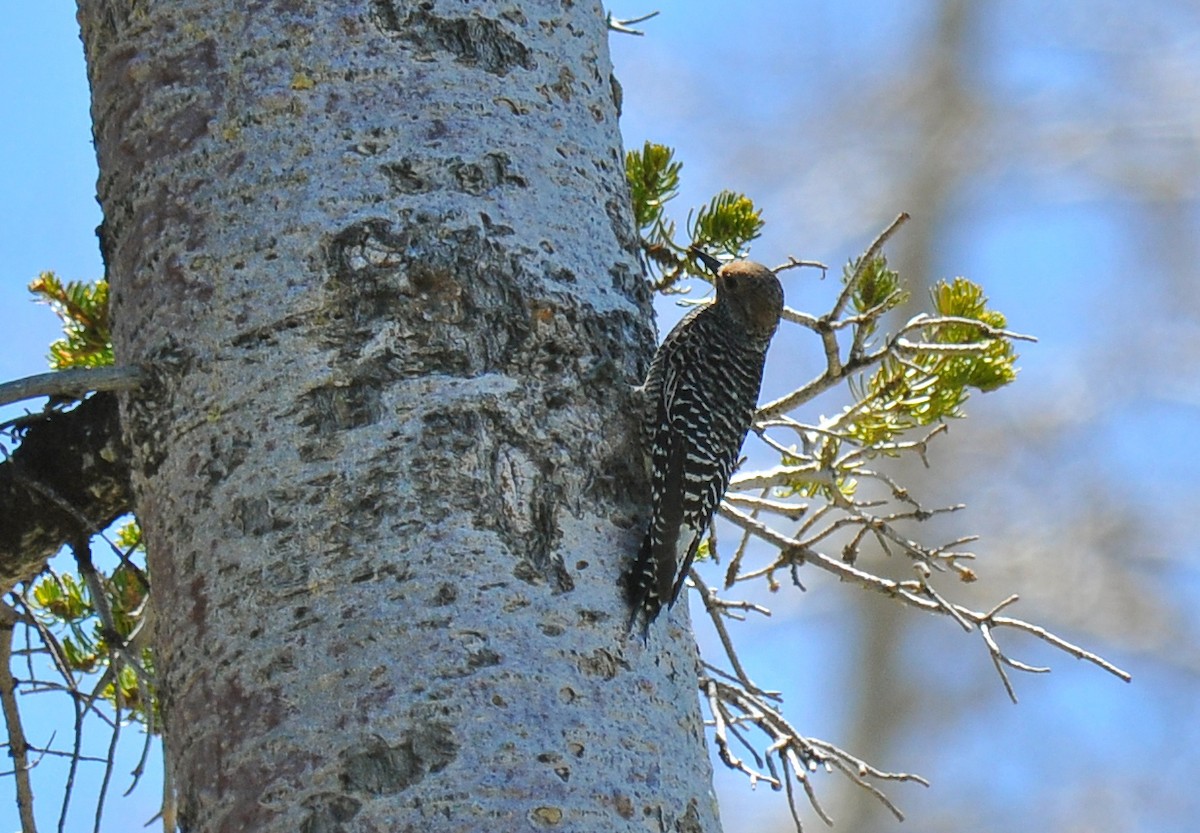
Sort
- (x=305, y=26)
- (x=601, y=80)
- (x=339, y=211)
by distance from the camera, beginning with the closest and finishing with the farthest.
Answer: (x=339, y=211) < (x=305, y=26) < (x=601, y=80)

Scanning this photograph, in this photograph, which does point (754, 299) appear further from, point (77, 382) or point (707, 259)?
point (77, 382)

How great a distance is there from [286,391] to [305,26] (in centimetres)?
59

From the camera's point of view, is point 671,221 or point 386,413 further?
point 671,221

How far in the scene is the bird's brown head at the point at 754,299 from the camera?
368 cm

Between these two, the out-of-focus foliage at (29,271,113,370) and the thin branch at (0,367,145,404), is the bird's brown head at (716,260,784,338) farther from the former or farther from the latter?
the thin branch at (0,367,145,404)

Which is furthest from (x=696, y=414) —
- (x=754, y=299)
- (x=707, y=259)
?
(x=754, y=299)

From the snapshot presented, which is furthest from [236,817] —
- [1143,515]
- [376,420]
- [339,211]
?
[1143,515]

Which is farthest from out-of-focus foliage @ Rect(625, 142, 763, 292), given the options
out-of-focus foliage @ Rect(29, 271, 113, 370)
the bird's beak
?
out-of-focus foliage @ Rect(29, 271, 113, 370)

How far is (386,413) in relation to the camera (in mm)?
1916

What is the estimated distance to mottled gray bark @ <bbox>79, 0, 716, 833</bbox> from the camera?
1.71 m

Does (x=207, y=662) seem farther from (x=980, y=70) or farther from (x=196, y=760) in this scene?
(x=980, y=70)

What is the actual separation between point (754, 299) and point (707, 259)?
0.50 metres

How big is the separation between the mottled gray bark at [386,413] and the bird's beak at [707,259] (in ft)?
2.41

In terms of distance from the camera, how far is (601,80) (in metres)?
2.53
